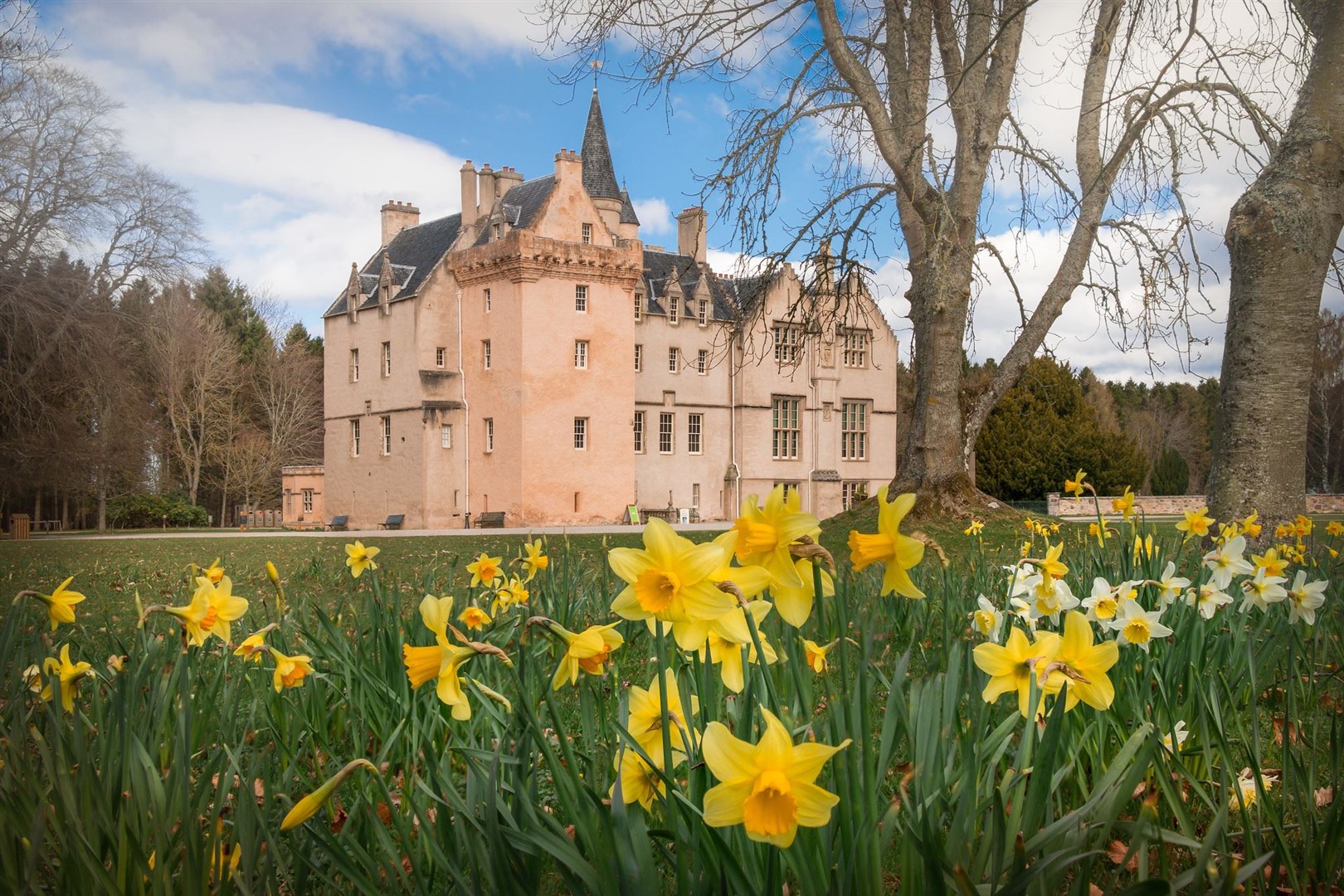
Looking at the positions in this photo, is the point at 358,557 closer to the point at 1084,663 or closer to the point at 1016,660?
the point at 1016,660

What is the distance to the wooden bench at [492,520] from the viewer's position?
104ft

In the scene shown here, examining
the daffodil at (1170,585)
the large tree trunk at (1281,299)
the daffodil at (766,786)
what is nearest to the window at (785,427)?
the large tree trunk at (1281,299)

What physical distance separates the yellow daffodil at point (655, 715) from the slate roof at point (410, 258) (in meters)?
33.9

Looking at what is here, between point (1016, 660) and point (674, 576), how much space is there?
73 centimetres

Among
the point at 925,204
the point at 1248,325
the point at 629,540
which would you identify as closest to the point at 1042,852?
the point at 1248,325

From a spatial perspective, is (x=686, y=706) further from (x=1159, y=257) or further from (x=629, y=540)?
(x=629, y=540)

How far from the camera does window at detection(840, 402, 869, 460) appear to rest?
40.0 m

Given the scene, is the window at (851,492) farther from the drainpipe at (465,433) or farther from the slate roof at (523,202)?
the slate roof at (523,202)

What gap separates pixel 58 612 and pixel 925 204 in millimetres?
11585

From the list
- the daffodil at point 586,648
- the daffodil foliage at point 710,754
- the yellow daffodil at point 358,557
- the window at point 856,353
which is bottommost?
the daffodil foliage at point 710,754

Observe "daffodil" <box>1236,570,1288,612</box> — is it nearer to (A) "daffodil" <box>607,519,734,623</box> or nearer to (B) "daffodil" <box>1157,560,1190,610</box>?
(B) "daffodil" <box>1157,560,1190,610</box>

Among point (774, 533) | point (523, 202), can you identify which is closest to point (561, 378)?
point (523, 202)

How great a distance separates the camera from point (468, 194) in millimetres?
34562

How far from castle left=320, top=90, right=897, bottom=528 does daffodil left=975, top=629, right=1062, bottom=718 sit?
2834 centimetres
